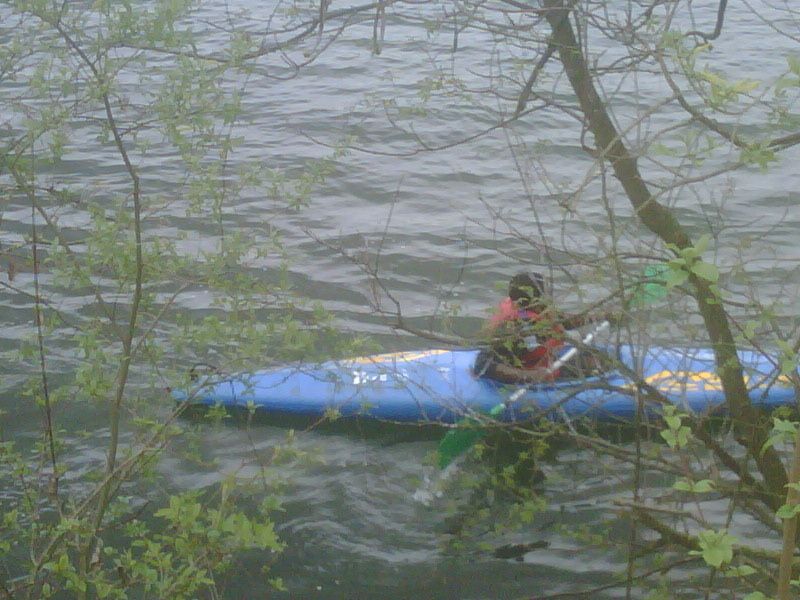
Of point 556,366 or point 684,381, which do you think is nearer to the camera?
point 684,381

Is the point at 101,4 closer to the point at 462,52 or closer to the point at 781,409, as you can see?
the point at 781,409

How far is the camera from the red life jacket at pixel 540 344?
3.17 m

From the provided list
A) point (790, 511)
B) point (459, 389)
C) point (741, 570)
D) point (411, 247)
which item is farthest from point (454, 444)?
point (411, 247)

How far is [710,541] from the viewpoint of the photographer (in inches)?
77.0

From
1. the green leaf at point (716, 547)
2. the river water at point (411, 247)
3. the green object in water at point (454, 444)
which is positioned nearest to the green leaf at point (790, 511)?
the green leaf at point (716, 547)

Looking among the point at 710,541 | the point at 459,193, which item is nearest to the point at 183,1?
the point at 710,541

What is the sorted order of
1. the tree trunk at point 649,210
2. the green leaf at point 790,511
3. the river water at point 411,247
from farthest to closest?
the river water at point 411,247 < the tree trunk at point 649,210 < the green leaf at point 790,511

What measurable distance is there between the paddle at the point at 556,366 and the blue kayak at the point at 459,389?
0.06 meters

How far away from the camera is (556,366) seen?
3.56 metres

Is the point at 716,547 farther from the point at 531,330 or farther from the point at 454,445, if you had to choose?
the point at 454,445

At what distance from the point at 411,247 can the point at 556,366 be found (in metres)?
4.17

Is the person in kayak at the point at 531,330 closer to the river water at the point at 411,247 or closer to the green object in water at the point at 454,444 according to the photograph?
the river water at the point at 411,247

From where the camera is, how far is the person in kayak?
315 centimetres

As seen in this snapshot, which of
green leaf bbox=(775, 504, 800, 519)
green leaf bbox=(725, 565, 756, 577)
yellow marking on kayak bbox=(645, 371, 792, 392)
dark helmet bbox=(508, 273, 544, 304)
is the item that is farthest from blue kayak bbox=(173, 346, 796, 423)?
green leaf bbox=(775, 504, 800, 519)
